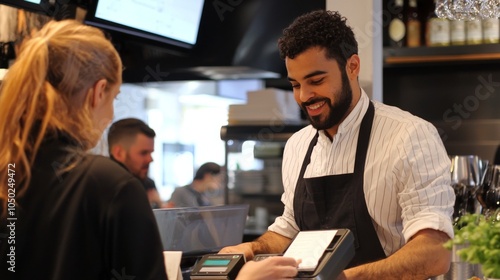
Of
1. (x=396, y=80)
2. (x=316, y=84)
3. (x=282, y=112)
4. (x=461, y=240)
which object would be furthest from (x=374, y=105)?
(x=396, y=80)

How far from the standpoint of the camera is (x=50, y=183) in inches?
50.2

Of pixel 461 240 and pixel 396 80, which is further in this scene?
pixel 396 80

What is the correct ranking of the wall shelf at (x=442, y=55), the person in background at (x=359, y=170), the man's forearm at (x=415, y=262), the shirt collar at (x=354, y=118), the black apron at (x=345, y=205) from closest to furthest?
the man's forearm at (x=415, y=262) < the person in background at (x=359, y=170) < the black apron at (x=345, y=205) < the shirt collar at (x=354, y=118) < the wall shelf at (x=442, y=55)

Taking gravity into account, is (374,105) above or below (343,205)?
above

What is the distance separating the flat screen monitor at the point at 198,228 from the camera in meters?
2.24

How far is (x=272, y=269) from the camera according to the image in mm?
1534

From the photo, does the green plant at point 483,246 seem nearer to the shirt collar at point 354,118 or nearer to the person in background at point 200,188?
the shirt collar at point 354,118

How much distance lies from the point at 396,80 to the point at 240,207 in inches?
113

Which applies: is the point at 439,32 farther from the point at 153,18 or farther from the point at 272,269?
the point at 272,269

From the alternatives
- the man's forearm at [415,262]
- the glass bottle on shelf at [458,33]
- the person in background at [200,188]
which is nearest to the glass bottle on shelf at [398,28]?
the glass bottle on shelf at [458,33]

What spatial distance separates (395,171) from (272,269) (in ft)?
2.43

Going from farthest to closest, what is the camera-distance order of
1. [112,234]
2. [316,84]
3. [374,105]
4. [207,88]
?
[207,88] < [374,105] < [316,84] < [112,234]

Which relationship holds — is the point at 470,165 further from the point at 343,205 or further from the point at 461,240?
the point at 461,240

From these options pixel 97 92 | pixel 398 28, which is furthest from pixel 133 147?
pixel 97 92
